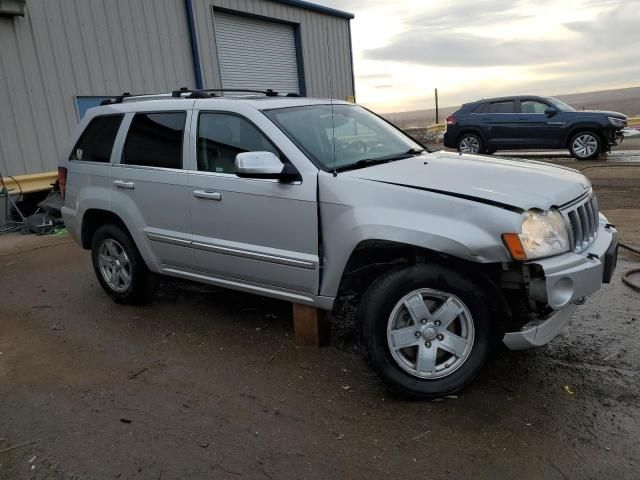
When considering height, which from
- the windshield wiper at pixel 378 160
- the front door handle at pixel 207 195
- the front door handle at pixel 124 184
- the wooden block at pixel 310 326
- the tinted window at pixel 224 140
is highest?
the tinted window at pixel 224 140

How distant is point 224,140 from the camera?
4.08m

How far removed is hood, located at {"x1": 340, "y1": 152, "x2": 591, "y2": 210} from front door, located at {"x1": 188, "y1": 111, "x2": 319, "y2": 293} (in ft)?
1.51

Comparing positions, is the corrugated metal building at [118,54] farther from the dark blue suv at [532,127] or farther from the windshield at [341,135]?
the dark blue suv at [532,127]

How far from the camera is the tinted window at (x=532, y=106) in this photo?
14.3m

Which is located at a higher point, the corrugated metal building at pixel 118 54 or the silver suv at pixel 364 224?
the corrugated metal building at pixel 118 54

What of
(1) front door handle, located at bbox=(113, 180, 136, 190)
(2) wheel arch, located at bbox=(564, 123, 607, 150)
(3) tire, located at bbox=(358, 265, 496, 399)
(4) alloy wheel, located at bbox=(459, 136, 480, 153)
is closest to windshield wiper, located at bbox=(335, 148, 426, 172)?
(3) tire, located at bbox=(358, 265, 496, 399)

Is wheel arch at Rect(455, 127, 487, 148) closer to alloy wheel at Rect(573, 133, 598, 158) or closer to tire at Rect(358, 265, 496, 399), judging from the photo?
alloy wheel at Rect(573, 133, 598, 158)

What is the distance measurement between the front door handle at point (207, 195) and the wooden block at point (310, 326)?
3.15 ft

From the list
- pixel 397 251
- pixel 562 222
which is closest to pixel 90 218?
pixel 397 251

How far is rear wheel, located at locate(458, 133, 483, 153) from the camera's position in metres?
15.2

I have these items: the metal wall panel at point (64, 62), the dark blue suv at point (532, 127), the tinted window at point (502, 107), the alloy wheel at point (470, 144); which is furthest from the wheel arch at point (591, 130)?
the metal wall panel at point (64, 62)

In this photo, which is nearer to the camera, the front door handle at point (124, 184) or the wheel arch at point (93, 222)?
the front door handle at point (124, 184)

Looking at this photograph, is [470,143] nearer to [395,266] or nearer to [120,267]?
[120,267]

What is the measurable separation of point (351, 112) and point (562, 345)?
2.44 m
